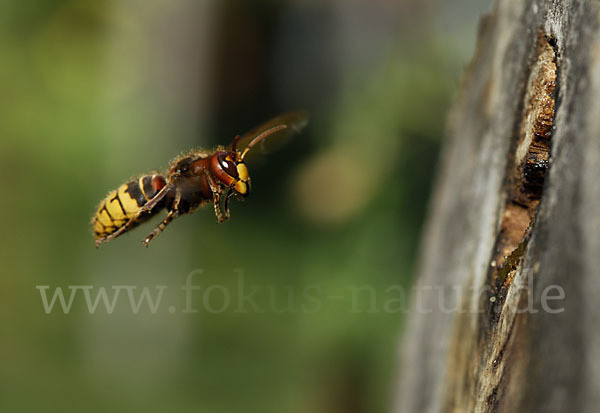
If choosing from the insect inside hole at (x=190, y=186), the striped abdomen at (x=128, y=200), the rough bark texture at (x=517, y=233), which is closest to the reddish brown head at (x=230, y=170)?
the insect inside hole at (x=190, y=186)

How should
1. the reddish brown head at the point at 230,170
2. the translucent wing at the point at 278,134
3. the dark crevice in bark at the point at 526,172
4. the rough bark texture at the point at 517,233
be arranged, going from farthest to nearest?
the translucent wing at the point at 278,134 → the reddish brown head at the point at 230,170 → the dark crevice in bark at the point at 526,172 → the rough bark texture at the point at 517,233

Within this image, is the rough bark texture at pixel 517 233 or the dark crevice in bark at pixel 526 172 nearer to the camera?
the rough bark texture at pixel 517 233

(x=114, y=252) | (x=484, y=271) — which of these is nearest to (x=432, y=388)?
(x=484, y=271)

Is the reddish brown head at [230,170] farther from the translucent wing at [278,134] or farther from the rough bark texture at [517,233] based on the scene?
the rough bark texture at [517,233]

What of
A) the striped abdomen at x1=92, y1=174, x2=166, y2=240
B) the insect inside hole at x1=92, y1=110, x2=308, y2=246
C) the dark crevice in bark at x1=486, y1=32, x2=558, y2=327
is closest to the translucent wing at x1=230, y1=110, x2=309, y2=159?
the insect inside hole at x1=92, y1=110, x2=308, y2=246

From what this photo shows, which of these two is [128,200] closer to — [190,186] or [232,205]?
[190,186]

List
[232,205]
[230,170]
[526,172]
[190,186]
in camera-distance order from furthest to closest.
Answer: [232,205], [190,186], [230,170], [526,172]

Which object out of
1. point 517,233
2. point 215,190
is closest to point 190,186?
point 215,190
